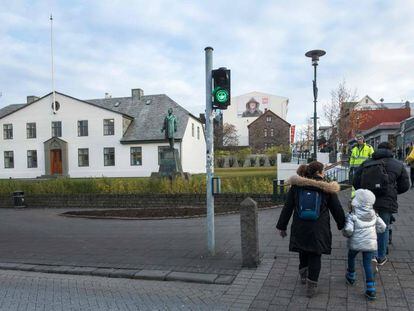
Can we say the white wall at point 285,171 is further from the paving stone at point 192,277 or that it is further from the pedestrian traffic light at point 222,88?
the paving stone at point 192,277

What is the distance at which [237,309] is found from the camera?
187 inches

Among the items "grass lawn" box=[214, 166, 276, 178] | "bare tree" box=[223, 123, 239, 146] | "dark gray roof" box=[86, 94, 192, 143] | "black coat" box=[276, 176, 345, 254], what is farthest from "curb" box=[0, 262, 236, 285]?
"bare tree" box=[223, 123, 239, 146]

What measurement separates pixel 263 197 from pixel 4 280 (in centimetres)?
846

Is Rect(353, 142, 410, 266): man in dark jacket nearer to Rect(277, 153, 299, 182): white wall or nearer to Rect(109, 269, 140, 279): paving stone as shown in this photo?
Rect(109, 269, 140, 279): paving stone

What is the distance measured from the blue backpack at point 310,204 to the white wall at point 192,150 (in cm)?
3184

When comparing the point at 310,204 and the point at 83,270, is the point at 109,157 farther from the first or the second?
the point at 310,204

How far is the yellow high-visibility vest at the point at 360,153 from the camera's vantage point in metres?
9.93

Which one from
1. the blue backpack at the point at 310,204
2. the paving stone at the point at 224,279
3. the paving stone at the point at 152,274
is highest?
the blue backpack at the point at 310,204

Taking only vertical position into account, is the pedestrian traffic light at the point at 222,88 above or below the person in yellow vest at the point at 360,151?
above

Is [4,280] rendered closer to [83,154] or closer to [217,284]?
[217,284]

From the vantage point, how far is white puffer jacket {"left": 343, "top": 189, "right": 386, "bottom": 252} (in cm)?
483

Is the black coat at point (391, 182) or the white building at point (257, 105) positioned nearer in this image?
the black coat at point (391, 182)

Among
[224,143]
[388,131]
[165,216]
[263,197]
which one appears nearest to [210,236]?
[165,216]

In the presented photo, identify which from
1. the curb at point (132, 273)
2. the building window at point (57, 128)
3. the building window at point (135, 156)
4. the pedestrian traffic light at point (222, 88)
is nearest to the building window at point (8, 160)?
the building window at point (57, 128)
